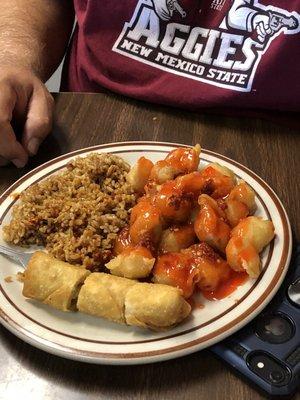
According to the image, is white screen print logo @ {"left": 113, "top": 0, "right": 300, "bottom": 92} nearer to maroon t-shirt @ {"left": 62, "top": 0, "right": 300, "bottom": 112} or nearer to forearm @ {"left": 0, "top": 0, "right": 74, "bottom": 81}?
maroon t-shirt @ {"left": 62, "top": 0, "right": 300, "bottom": 112}

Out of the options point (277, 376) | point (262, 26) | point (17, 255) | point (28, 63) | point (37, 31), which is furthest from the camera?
point (37, 31)

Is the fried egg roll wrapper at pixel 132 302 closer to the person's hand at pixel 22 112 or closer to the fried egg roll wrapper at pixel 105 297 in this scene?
the fried egg roll wrapper at pixel 105 297

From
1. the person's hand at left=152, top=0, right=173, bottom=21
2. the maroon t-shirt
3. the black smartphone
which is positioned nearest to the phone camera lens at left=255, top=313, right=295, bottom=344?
the black smartphone

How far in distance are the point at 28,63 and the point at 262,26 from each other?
2.09 feet

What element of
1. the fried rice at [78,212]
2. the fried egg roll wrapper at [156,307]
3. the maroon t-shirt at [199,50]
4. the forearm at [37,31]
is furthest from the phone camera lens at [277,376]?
the forearm at [37,31]

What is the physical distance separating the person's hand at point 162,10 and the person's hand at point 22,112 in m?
0.34

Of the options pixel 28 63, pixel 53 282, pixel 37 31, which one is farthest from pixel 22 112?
pixel 53 282

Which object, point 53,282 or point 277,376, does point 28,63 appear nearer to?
point 53,282

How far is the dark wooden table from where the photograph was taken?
2.46 ft

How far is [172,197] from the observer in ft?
3.03

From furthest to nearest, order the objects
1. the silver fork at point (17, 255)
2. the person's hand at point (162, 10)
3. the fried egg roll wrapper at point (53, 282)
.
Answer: the person's hand at point (162, 10)
the silver fork at point (17, 255)
the fried egg roll wrapper at point (53, 282)

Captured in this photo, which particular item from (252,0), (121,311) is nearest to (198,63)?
(252,0)

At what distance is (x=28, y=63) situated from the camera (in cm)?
145

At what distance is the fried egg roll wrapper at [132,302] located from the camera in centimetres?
77
